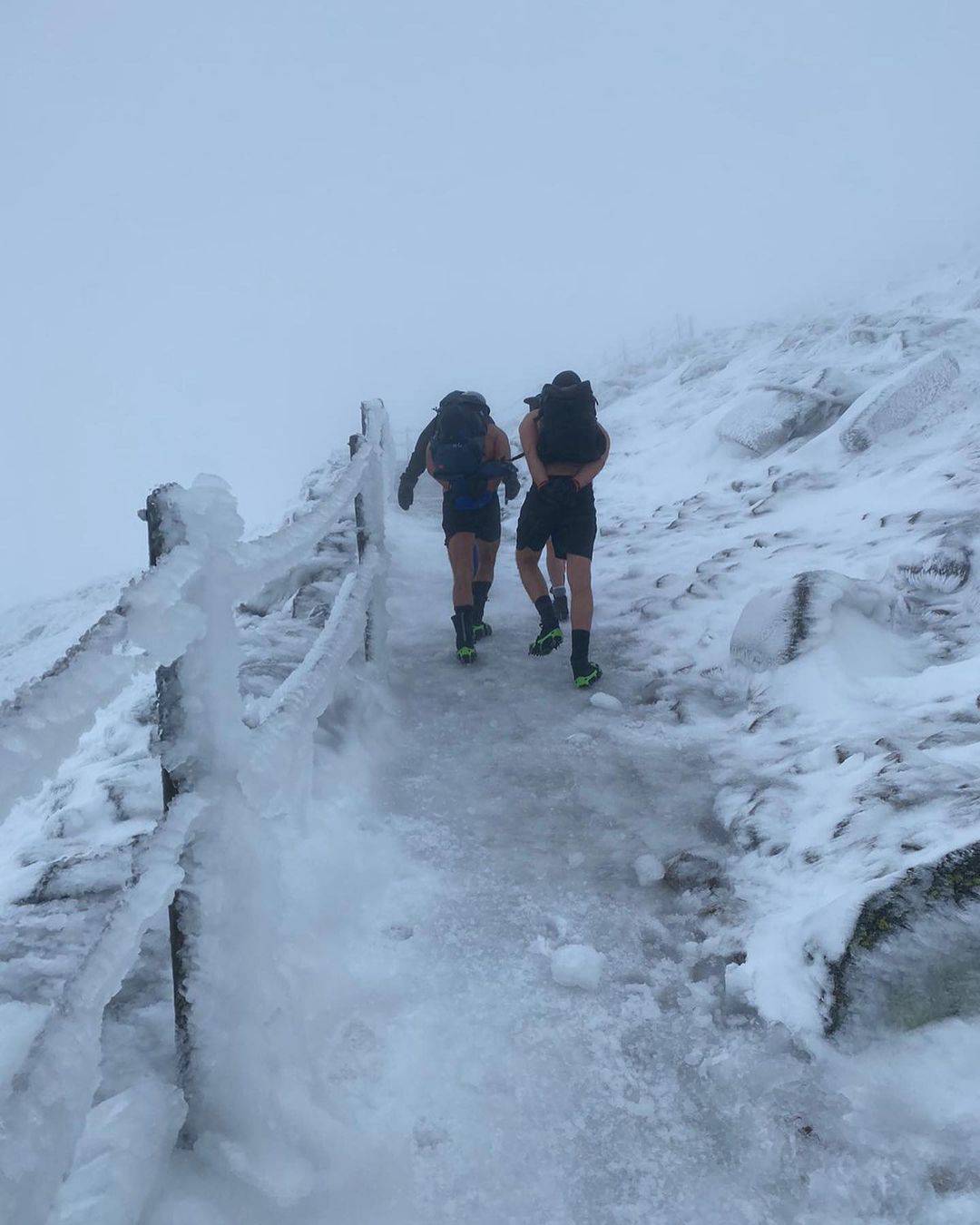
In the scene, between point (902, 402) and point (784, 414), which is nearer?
point (902, 402)

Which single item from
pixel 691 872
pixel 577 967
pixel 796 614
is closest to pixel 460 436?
pixel 796 614

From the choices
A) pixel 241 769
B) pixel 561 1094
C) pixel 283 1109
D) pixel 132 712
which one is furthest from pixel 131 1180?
pixel 132 712

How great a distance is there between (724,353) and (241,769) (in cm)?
→ 1978

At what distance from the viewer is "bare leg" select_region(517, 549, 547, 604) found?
543 centimetres

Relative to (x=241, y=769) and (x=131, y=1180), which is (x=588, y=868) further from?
(x=131, y=1180)

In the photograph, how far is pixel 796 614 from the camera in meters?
4.49

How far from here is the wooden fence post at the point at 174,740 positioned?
1.69 meters

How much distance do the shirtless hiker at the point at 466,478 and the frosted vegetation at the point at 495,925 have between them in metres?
0.67

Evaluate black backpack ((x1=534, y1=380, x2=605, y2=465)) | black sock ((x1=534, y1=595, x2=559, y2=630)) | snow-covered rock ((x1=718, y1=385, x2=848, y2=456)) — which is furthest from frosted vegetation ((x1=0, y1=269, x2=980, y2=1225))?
snow-covered rock ((x1=718, y1=385, x2=848, y2=456))

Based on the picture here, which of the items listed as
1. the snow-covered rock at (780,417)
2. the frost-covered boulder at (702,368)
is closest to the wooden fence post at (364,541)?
the snow-covered rock at (780,417)

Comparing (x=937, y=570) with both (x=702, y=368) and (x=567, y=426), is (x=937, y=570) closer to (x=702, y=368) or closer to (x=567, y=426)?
(x=567, y=426)

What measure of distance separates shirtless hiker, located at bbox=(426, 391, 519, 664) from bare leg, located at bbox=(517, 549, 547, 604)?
310mm

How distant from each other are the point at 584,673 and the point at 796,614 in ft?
4.33

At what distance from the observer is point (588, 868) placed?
9.92 ft
